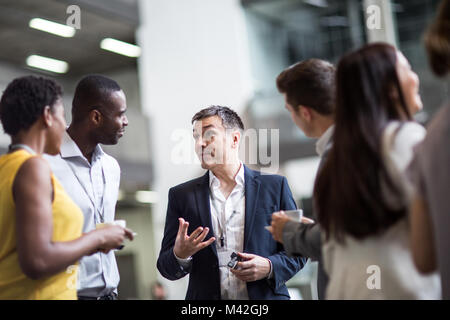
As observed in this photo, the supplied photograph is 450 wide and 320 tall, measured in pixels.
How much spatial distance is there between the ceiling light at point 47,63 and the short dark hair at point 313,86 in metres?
11.8

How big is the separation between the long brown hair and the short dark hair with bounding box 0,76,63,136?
870 millimetres

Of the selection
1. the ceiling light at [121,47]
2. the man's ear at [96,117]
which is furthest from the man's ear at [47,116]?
the ceiling light at [121,47]

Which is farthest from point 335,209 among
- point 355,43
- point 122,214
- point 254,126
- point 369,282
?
point 122,214

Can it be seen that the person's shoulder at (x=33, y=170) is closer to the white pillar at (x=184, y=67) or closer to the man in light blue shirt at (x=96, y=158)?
the man in light blue shirt at (x=96, y=158)

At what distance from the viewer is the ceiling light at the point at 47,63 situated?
519 inches

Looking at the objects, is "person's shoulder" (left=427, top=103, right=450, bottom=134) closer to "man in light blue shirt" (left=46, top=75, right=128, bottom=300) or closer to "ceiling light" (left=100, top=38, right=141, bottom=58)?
"man in light blue shirt" (left=46, top=75, right=128, bottom=300)

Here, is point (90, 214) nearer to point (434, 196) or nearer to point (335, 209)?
point (335, 209)

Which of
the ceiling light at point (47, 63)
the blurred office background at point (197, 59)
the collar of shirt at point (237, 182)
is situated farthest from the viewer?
the ceiling light at point (47, 63)

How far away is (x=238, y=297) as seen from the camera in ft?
8.14

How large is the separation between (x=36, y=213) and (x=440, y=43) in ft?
3.79

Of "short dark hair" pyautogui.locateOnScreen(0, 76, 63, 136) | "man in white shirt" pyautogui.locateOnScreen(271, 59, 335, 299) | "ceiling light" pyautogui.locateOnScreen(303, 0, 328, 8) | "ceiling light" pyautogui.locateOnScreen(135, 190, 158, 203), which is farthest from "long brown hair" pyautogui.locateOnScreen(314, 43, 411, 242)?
"ceiling light" pyautogui.locateOnScreen(303, 0, 328, 8)

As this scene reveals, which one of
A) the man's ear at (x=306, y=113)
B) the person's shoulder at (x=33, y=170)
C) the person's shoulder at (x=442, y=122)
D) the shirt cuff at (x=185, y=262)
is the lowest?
the shirt cuff at (x=185, y=262)

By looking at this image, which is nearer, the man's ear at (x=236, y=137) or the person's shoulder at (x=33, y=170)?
the person's shoulder at (x=33, y=170)
